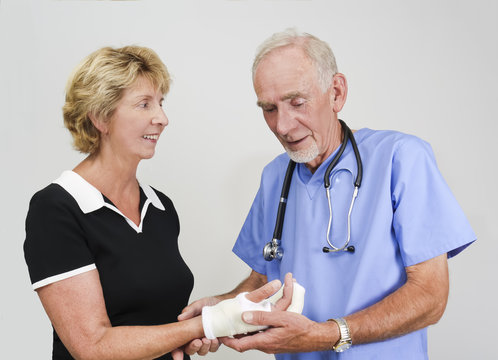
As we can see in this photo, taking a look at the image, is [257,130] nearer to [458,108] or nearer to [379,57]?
[379,57]

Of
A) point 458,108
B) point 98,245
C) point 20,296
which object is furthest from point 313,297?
point 20,296

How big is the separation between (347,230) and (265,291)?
30cm

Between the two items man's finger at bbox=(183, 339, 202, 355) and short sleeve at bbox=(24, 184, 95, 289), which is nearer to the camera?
short sleeve at bbox=(24, 184, 95, 289)

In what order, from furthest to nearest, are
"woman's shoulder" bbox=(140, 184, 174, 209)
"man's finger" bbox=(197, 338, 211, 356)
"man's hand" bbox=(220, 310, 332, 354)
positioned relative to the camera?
"woman's shoulder" bbox=(140, 184, 174, 209) → "man's finger" bbox=(197, 338, 211, 356) → "man's hand" bbox=(220, 310, 332, 354)

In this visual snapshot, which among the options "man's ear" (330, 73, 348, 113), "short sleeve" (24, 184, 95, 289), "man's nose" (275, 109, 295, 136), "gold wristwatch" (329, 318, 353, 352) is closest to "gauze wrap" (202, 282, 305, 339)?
"gold wristwatch" (329, 318, 353, 352)

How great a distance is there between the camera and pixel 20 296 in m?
2.32

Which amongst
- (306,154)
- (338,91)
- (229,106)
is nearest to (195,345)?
(306,154)

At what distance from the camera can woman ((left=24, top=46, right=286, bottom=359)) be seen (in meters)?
1.38

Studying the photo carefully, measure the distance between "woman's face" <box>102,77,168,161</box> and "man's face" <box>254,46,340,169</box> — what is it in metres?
0.34

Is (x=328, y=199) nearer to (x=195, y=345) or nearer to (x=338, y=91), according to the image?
(x=338, y=91)

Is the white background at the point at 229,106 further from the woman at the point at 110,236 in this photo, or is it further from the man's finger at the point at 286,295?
the man's finger at the point at 286,295

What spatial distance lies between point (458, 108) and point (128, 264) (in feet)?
5.25

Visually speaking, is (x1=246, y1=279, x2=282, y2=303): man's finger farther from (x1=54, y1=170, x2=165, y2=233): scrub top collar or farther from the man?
(x1=54, y1=170, x2=165, y2=233): scrub top collar

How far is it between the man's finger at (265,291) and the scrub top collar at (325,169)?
1.16 feet
